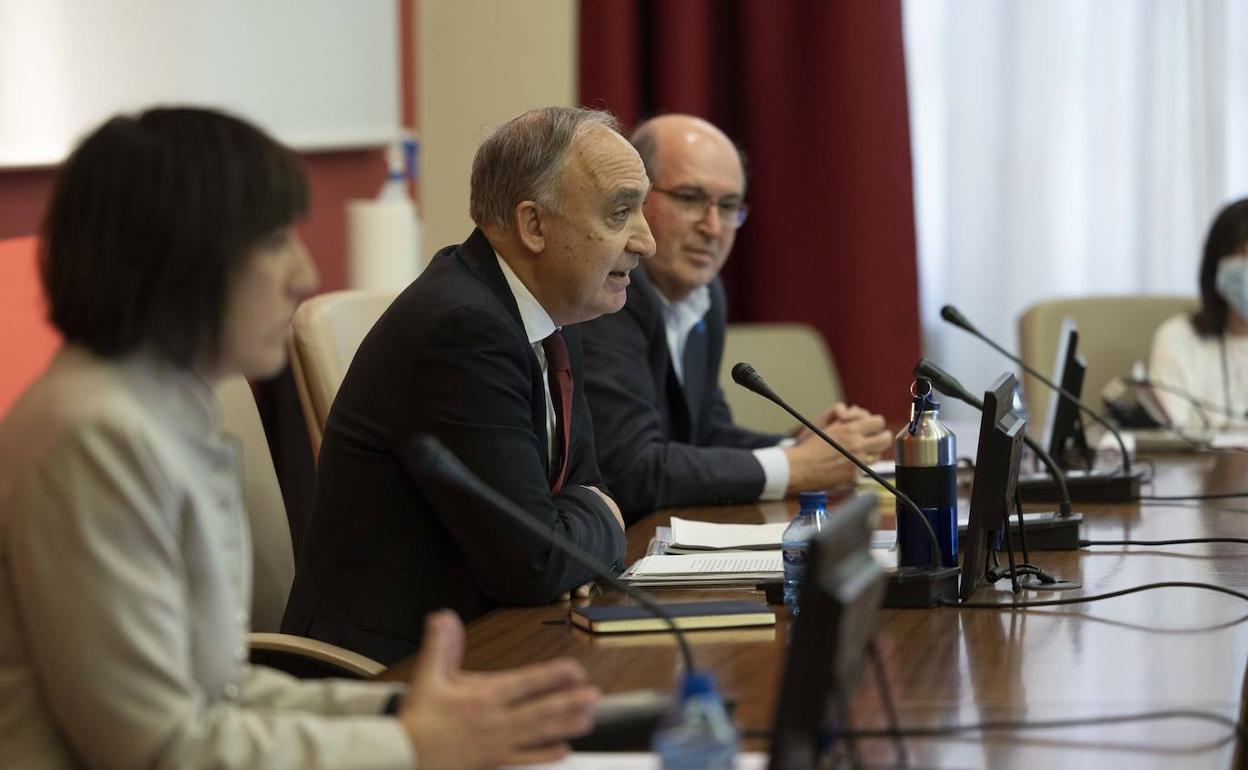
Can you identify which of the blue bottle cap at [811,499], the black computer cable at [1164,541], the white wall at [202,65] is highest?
the white wall at [202,65]

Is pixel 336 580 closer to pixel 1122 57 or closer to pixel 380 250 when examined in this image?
pixel 380 250

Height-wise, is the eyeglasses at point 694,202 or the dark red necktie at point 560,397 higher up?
the eyeglasses at point 694,202

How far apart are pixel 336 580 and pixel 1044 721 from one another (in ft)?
3.24

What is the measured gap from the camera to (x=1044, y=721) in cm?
133

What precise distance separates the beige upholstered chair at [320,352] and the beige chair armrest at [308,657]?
520 mm

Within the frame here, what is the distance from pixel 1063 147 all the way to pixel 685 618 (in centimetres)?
337

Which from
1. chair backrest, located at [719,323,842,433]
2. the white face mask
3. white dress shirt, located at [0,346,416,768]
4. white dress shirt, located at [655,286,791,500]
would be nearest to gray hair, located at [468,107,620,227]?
white dress shirt, located at [655,286,791,500]

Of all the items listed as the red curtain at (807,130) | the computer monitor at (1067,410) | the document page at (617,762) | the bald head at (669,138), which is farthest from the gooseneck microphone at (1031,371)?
the red curtain at (807,130)

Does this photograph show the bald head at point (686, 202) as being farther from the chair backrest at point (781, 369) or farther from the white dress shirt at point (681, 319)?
the chair backrest at point (781, 369)

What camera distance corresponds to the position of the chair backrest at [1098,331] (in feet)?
12.9

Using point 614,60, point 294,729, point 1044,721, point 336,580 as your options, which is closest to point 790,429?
point 614,60

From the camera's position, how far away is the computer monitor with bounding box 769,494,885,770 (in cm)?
106

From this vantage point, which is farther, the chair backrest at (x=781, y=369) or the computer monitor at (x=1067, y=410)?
the chair backrest at (x=781, y=369)

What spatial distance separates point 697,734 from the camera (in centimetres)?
109
